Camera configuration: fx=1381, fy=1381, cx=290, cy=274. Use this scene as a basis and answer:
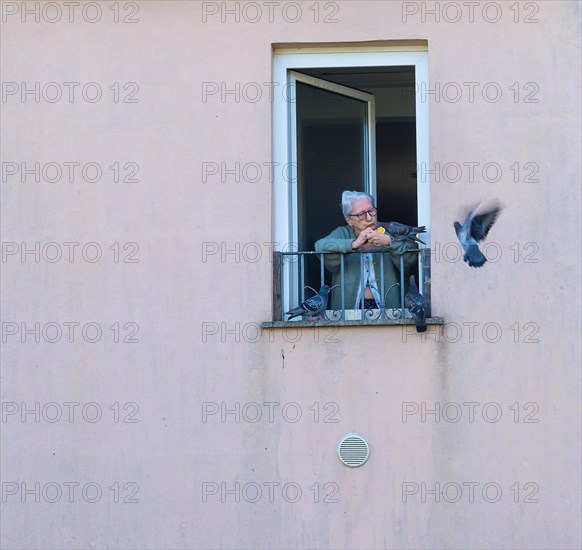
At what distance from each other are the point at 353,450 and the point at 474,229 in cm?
155

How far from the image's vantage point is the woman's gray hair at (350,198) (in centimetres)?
894

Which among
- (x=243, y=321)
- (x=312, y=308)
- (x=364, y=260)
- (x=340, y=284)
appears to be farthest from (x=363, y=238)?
(x=243, y=321)

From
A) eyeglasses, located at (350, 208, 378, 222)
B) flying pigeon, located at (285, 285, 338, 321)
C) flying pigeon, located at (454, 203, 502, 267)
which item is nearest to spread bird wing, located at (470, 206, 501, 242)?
flying pigeon, located at (454, 203, 502, 267)

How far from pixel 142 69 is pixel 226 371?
2.00 meters

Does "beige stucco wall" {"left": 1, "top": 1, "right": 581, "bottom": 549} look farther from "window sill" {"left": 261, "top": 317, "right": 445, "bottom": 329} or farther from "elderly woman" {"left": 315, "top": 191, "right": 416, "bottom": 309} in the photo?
"elderly woman" {"left": 315, "top": 191, "right": 416, "bottom": 309}

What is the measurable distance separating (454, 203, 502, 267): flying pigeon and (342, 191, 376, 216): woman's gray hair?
2.28 ft

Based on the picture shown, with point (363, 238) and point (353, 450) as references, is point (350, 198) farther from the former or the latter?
point (353, 450)

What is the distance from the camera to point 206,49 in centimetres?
878

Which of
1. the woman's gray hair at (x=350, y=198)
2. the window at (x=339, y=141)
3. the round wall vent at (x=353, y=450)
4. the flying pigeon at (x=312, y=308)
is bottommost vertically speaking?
the round wall vent at (x=353, y=450)

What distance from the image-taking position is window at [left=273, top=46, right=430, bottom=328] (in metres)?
8.84

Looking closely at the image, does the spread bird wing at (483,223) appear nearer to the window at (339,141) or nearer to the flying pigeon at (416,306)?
the window at (339,141)

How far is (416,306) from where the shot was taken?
27.1 ft

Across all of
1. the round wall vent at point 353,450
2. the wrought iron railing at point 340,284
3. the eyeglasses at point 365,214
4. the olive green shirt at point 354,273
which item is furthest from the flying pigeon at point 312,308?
the round wall vent at point 353,450

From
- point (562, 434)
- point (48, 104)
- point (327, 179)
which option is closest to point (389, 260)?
point (327, 179)
